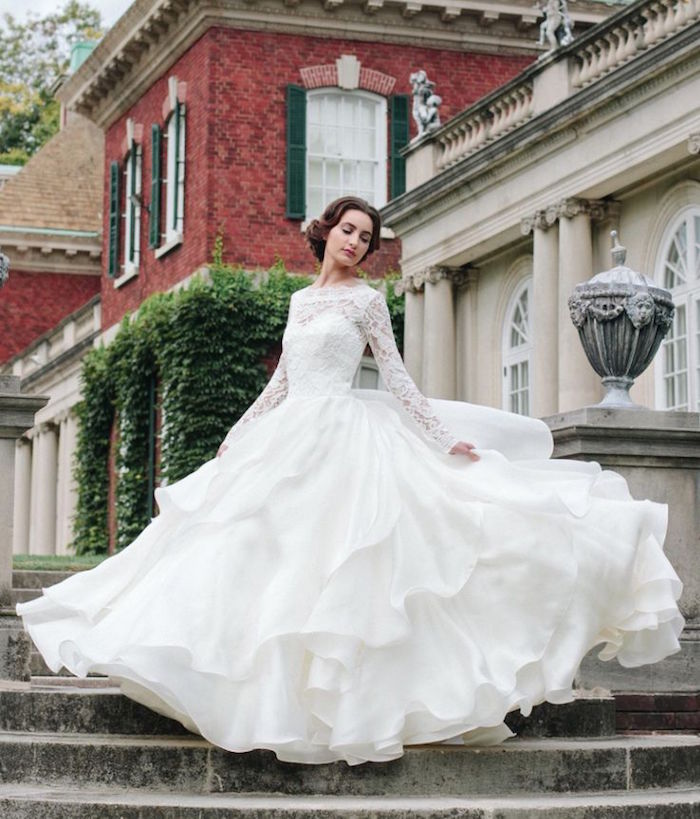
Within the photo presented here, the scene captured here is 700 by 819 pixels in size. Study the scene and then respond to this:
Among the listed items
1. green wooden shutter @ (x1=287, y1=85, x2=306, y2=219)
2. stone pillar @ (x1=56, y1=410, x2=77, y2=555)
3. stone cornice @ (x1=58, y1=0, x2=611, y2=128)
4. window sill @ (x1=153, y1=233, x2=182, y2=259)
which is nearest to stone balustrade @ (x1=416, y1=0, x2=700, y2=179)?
green wooden shutter @ (x1=287, y1=85, x2=306, y2=219)

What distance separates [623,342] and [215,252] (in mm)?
14830

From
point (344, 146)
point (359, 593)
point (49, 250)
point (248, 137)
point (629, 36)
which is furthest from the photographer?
point (49, 250)

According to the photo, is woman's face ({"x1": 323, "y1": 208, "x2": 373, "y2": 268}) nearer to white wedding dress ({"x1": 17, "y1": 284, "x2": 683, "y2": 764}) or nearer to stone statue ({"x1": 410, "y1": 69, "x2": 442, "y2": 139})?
white wedding dress ({"x1": 17, "y1": 284, "x2": 683, "y2": 764})

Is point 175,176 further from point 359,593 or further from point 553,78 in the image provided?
point 359,593

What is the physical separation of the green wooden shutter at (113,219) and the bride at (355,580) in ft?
71.1

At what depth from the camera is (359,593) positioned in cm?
618

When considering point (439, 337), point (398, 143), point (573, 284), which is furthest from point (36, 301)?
point (573, 284)

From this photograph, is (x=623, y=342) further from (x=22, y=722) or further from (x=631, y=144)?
(x=631, y=144)

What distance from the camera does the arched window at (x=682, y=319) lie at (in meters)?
17.2

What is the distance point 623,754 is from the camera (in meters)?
6.82

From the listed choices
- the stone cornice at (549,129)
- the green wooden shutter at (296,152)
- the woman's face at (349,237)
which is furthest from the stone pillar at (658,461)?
the green wooden shutter at (296,152)

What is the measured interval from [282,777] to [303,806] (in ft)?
1.20

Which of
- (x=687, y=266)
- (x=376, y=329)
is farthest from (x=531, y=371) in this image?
(x=376, y=329)

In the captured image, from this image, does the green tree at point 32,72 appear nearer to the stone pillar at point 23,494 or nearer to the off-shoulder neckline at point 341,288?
Answer: the stone pillar at point 23,494
